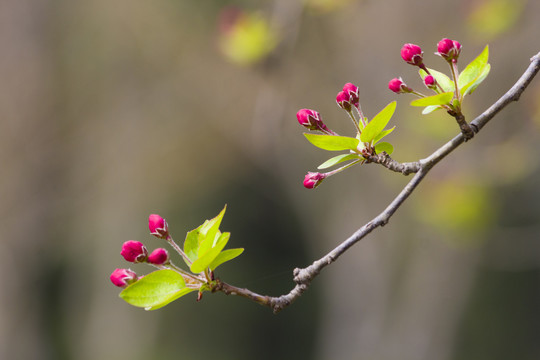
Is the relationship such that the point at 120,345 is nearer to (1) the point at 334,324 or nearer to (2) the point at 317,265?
(1) the point at 334,324

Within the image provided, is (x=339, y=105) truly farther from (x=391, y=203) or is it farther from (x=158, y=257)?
(x=158, y=257)

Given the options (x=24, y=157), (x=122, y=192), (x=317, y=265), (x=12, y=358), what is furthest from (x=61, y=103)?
(x=317, y=265)

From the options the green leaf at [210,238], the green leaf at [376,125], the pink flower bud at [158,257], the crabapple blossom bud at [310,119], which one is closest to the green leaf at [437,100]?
the green leaf at [376,125]

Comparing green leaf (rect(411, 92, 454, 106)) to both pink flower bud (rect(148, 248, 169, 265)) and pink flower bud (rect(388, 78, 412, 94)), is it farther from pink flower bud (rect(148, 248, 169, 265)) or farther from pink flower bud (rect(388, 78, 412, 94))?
pink flower bud (rect(148, 248, 169, 265))

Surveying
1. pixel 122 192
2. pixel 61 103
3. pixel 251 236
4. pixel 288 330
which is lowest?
pixel 288 330

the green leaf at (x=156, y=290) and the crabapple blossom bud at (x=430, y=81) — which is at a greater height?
the crabapple blossom bud at (x=430, y=81)

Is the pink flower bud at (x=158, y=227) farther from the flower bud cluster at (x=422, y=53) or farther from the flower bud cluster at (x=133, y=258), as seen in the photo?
the flower bud cluster at (x=422, y=53)

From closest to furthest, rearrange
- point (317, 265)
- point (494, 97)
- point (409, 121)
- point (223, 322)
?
point (317, 265)
point (409, 121)
point (494, 97)
point (223, 322)
